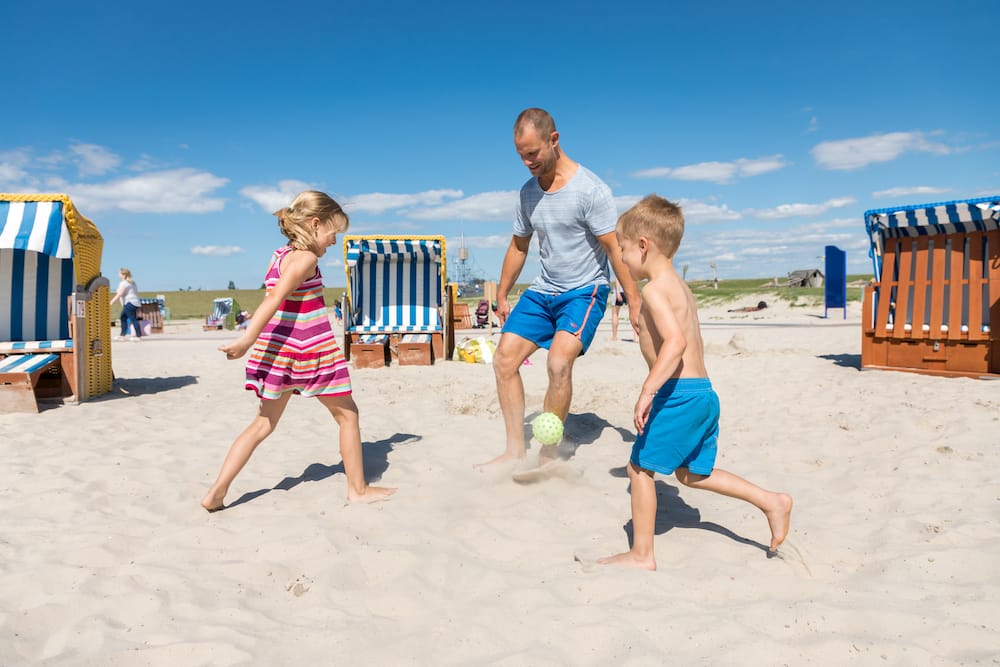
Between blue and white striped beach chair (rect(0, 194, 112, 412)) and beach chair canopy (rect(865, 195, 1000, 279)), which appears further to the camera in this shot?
beach chair canopy (rect(865, 195, 1000, 279))

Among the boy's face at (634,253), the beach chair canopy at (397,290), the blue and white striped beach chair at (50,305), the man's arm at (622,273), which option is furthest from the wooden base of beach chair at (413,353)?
the boy's face at (634,253)

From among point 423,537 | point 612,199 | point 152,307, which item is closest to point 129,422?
point 423,537

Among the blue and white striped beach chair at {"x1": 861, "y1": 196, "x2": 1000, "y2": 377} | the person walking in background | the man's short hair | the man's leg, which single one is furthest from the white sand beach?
the person walking in background

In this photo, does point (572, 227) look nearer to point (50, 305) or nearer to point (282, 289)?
point (282, 289)

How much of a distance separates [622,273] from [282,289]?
1.87 meters

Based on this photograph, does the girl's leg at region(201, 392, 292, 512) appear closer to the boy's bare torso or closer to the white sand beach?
the white sand beach

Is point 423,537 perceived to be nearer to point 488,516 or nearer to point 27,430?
point 488,516

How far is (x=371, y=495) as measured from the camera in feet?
11.5

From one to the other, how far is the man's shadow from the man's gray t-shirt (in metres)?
1.29

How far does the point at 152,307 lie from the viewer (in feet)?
77.0

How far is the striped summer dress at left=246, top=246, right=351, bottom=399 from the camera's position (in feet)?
11.0

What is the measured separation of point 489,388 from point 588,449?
2.77 meters

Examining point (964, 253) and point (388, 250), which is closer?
point (964, 253)

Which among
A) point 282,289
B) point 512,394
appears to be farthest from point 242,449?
point 512,394
